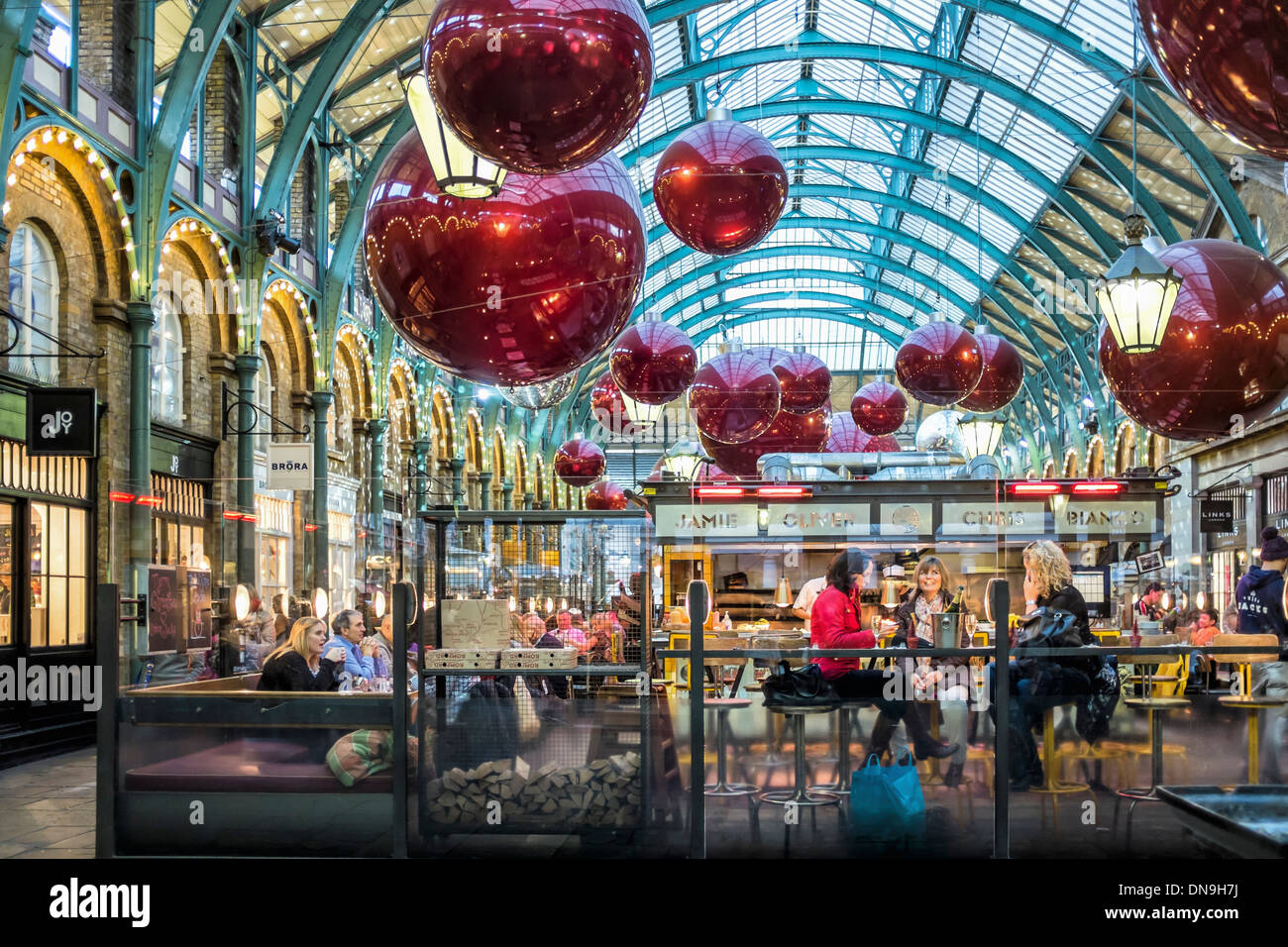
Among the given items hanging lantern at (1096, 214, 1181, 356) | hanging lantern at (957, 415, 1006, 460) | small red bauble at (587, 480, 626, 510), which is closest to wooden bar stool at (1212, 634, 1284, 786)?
hanging lantern at (1096, 214, 1181, 356)

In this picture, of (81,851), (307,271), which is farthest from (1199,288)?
(307,271)

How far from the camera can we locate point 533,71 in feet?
10.9

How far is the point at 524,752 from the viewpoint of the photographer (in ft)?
19.4

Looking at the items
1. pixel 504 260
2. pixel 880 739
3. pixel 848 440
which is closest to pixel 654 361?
pixel 880 739

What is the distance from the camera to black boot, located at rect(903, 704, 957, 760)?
19.2 ft

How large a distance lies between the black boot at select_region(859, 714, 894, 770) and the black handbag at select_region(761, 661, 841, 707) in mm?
209

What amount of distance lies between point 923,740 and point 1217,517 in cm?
542

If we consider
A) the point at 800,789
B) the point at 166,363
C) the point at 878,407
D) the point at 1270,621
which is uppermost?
the point at 166,363

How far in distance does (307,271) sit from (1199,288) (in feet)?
49.2

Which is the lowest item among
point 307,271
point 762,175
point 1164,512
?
point 1164,512

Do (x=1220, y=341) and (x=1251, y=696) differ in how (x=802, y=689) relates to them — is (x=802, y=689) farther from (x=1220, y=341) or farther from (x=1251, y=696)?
(x=1220, y=341)

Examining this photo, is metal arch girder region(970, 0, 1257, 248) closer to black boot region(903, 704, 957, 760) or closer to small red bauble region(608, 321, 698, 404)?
small red bauble region(608, 321, 698, 404)

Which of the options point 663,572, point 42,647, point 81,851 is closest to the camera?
point 81,851
